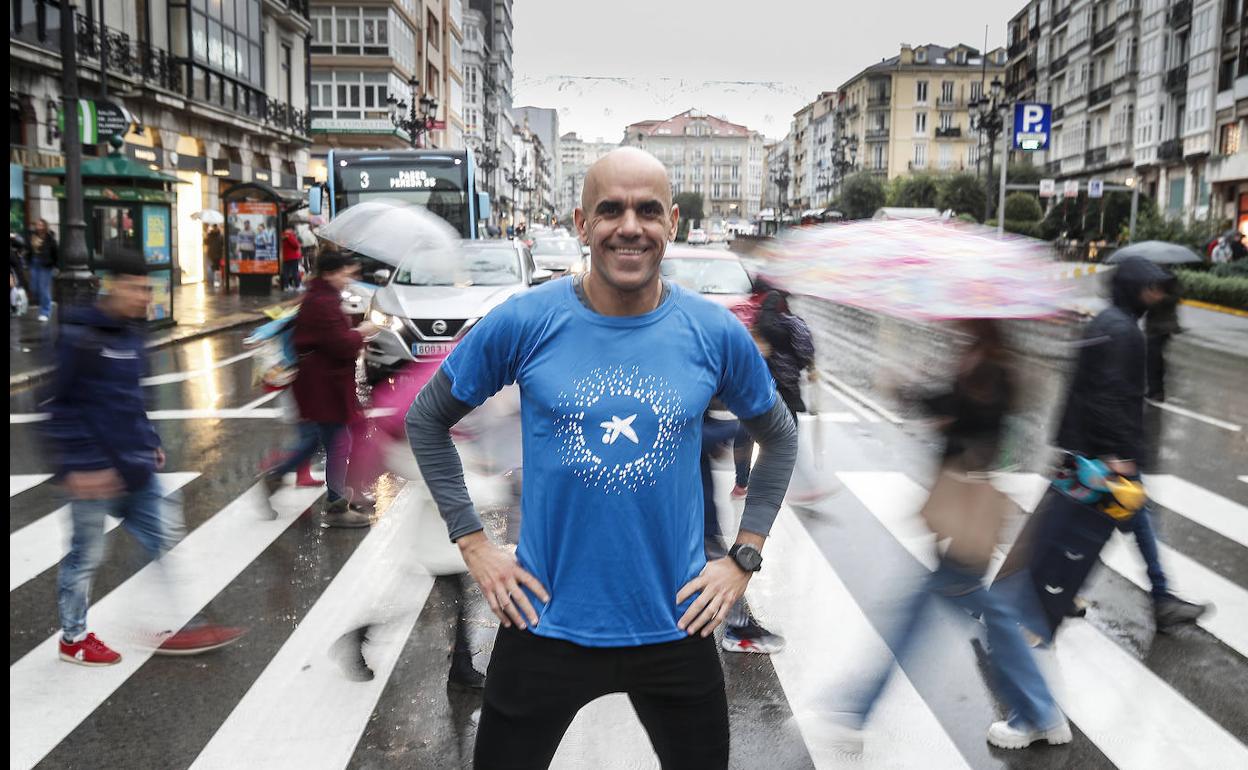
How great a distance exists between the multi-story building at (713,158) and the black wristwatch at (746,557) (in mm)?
184581

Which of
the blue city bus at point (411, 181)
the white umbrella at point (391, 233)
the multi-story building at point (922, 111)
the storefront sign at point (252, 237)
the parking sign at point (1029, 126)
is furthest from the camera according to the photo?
the multi-story building at point (922, 111)

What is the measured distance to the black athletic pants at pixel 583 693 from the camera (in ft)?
7.57

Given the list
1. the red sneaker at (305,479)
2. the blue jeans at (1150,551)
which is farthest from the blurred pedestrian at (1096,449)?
the red sneaker at (305,479)

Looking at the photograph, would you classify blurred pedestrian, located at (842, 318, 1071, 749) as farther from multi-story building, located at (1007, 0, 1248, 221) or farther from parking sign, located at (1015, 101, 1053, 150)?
parking sign, located at (1015, 101, 1053, 150)

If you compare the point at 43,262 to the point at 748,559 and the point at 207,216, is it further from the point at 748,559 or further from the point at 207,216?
the point at 748,559

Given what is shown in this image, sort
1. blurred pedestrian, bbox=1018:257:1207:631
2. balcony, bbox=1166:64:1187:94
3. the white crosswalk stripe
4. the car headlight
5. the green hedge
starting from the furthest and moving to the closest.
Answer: balcony, bbox=1166:64:1187:94, the green hedge, the car headlight, blurred pedestrian, bbox=1018:257:1207:631, the white crosswalk stripe

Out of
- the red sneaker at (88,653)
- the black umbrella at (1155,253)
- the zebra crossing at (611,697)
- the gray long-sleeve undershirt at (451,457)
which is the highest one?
the black umbrella at (1155,253)

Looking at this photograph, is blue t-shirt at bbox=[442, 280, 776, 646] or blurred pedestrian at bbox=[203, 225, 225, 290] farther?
blurred pedestrian at bbox=[203, 225, 225, 290]

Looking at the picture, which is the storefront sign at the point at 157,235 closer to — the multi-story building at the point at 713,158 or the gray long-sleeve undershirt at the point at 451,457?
the gray long-sleeve undershirt at the point at 451,457

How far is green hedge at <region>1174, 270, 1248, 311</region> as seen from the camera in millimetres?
23984

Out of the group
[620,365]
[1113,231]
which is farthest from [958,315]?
[1113,231]

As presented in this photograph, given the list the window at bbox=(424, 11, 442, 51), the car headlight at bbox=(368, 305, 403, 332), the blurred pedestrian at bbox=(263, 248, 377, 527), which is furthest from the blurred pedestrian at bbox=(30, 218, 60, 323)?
the window at bbox=(424, 11, 442, 51)

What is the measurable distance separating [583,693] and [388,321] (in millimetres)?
10217

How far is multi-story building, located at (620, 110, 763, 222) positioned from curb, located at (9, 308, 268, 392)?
166470 millimetres
